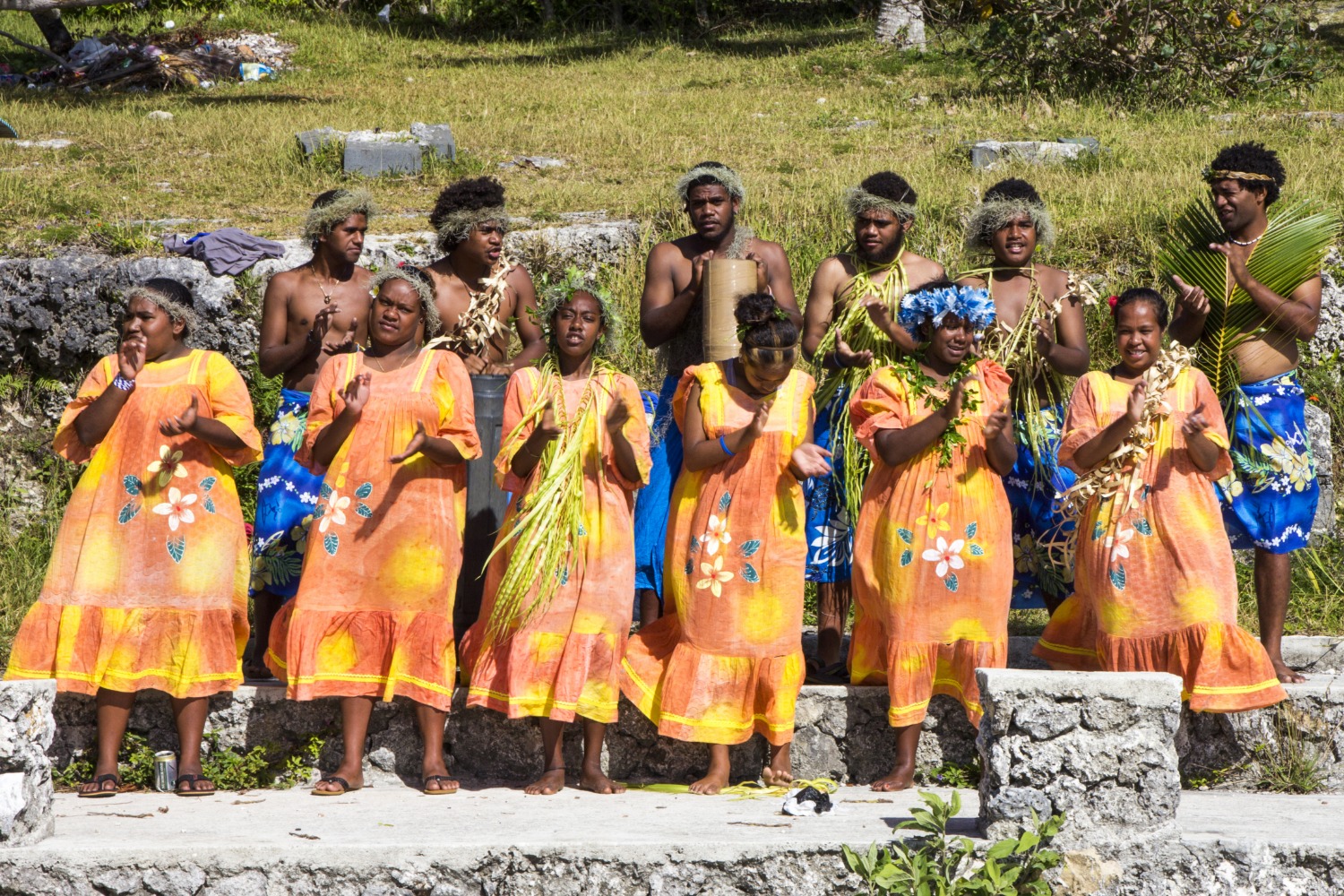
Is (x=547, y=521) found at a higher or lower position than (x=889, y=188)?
lower

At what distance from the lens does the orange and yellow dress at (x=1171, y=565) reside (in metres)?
5.04

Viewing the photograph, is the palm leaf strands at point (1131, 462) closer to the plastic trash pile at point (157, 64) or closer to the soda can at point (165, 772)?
the soda can at point (165, 772)

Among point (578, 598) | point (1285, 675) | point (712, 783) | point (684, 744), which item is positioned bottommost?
point (712, 783)

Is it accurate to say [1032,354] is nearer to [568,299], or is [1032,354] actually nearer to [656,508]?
[656,508]

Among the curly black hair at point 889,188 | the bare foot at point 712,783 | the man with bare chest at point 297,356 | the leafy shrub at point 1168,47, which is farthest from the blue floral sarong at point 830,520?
the leafy shrub at point 1168,47

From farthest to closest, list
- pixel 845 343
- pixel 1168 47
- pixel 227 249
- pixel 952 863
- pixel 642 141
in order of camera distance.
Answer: pixel 1168 47 < pixel 642 141 < pixel 227 249 < pixel 845 343 < pixel 952 863

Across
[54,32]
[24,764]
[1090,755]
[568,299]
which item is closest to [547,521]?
[568,299]

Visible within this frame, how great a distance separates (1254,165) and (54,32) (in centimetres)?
1561

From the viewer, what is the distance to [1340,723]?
17.3ft

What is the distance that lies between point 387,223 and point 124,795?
5261mm

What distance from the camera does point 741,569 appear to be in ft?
16.8

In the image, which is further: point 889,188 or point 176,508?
point 889,188

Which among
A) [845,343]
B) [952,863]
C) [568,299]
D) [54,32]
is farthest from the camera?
[54,32]

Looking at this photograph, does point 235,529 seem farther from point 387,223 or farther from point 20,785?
point 387,223
